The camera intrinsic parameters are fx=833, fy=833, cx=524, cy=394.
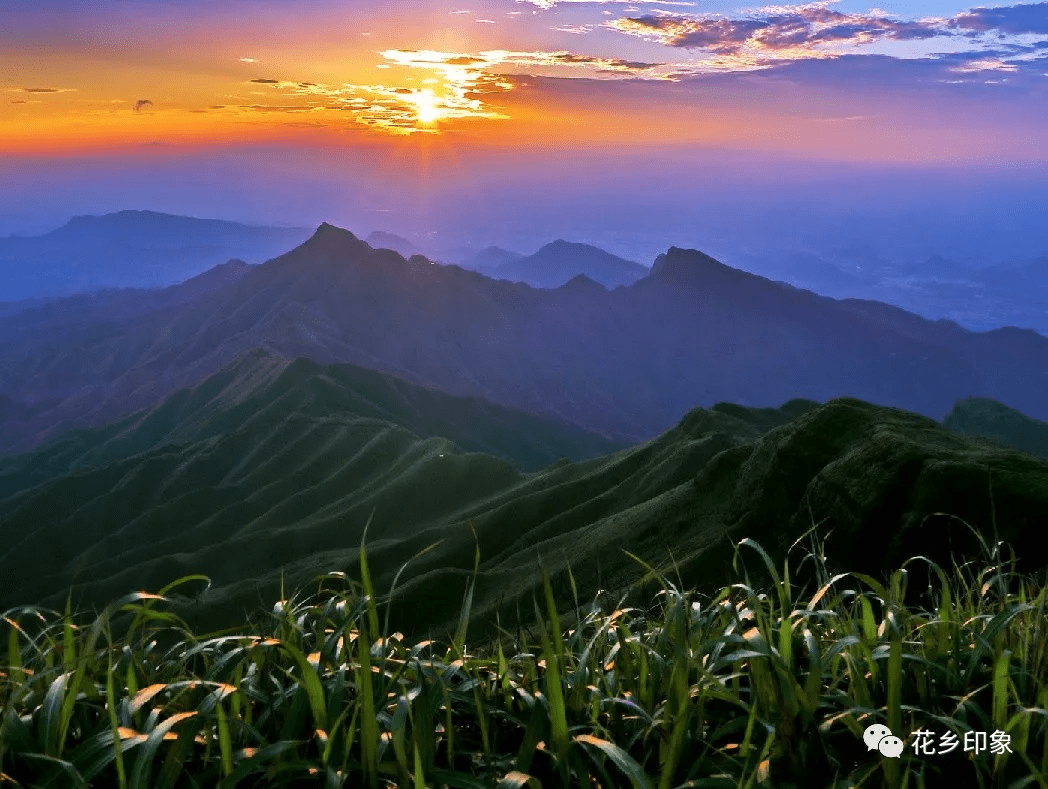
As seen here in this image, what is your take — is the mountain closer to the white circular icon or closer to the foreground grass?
the foreground grass

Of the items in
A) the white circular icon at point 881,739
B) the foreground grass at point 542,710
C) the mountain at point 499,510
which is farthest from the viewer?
the mountain at point 499,510

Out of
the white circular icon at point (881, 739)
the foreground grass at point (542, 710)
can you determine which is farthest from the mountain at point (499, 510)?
the white circular icon at point (881, 739)

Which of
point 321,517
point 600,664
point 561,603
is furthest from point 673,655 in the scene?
point 321,517

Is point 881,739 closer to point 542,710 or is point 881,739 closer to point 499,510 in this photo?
point 542,710

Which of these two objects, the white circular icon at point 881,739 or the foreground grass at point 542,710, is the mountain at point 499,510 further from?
the white circular icon at point 881,739

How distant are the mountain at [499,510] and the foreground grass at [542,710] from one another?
32.1 inches

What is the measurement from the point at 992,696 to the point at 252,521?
167 m

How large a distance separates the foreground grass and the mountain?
0.81 metres

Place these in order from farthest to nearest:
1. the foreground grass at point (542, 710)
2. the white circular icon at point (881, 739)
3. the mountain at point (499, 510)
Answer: the mountain at point (499, 510) → the white circular icon at point (881, 739) → the foreground grass at point (542, 710)

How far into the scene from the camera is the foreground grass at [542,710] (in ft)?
17.1

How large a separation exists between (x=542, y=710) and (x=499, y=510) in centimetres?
11454

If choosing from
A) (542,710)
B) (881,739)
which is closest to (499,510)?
(542,710)

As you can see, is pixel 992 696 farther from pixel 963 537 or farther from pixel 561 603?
pixel 561 603

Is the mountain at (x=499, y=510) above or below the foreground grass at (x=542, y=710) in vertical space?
below
